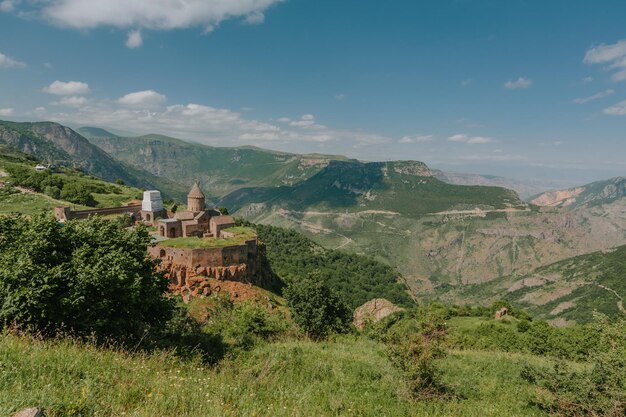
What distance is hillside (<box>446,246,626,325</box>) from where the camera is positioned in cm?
10250

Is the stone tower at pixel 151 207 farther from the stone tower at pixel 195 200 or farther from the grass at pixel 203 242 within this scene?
the grass at pixel 203 242

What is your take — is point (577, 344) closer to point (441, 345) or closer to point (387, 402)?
point (441, 345)

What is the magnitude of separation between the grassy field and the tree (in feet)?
39.2

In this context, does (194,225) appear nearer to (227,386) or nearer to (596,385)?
(227,386)

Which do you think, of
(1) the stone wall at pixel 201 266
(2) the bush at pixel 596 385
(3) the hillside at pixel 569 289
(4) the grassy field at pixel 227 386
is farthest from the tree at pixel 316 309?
(3) the hillside at pixel 569 289

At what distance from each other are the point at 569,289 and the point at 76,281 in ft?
533

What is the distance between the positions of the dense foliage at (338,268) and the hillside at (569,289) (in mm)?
52754

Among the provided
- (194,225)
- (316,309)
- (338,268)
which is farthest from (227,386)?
(338,268)

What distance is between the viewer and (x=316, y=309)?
27.1 metres

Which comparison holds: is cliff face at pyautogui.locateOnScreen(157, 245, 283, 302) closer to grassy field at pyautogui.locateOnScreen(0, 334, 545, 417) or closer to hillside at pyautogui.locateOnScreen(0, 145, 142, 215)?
grassy field at pyautogui.locateOnScreen(0, 334, 545, 417)

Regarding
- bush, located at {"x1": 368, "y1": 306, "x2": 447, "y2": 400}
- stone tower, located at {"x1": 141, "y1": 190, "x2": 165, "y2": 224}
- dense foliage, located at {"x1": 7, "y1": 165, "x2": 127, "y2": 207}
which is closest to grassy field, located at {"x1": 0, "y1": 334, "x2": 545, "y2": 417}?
bush, located at {"x1": 368, "y1": 306, "x2": 447, "y2": 400}

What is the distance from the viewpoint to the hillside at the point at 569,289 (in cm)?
10250

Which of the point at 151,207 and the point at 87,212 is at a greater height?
the point at 151,207

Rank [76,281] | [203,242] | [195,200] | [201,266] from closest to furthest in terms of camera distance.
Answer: [76,281]
[201,266]
[203,242]
[195,200]
